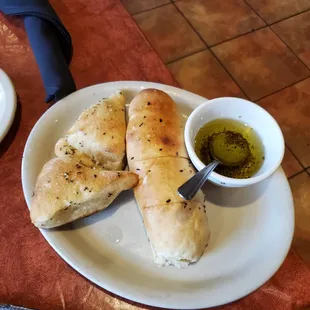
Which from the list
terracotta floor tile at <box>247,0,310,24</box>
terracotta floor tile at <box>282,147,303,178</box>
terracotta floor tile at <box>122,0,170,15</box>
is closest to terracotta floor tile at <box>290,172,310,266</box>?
terracotta floor tile at <box>282,147,303,178</box>

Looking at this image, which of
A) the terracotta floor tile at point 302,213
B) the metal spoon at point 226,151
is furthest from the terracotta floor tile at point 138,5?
the terracotta floor tile at point 302,213

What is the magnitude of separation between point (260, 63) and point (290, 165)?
1.17 ft

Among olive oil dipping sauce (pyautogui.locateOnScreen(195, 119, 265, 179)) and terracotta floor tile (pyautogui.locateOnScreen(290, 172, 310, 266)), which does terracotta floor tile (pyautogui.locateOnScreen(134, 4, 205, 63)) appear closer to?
olive oil dipping sauce (pyautogui.locateOnScreen(195, 119, 265, 179))

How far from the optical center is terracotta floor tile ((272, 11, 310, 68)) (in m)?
1.32

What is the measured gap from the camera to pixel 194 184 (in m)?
0.78

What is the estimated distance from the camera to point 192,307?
0.74 metres

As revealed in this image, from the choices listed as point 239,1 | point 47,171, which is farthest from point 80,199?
point 239,1

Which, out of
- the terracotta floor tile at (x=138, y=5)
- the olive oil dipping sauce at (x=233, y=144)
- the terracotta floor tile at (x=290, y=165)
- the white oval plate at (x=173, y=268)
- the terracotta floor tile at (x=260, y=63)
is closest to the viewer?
the white oval plate at (x=173, y=268)

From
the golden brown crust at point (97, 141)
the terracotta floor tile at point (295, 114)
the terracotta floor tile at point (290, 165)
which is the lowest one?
the terracotta floor tile at point (290, 165)

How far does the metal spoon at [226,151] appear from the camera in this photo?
805 millimetres

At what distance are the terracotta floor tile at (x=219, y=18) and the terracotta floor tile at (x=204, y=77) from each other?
3.8 inches

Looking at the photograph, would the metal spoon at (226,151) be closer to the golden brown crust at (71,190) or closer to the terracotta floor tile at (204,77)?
the golden brown crust at (71,190)

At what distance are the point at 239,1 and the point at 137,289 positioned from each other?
1076mm

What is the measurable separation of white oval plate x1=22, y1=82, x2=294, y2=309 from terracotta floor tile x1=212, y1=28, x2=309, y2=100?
40 centimetres
